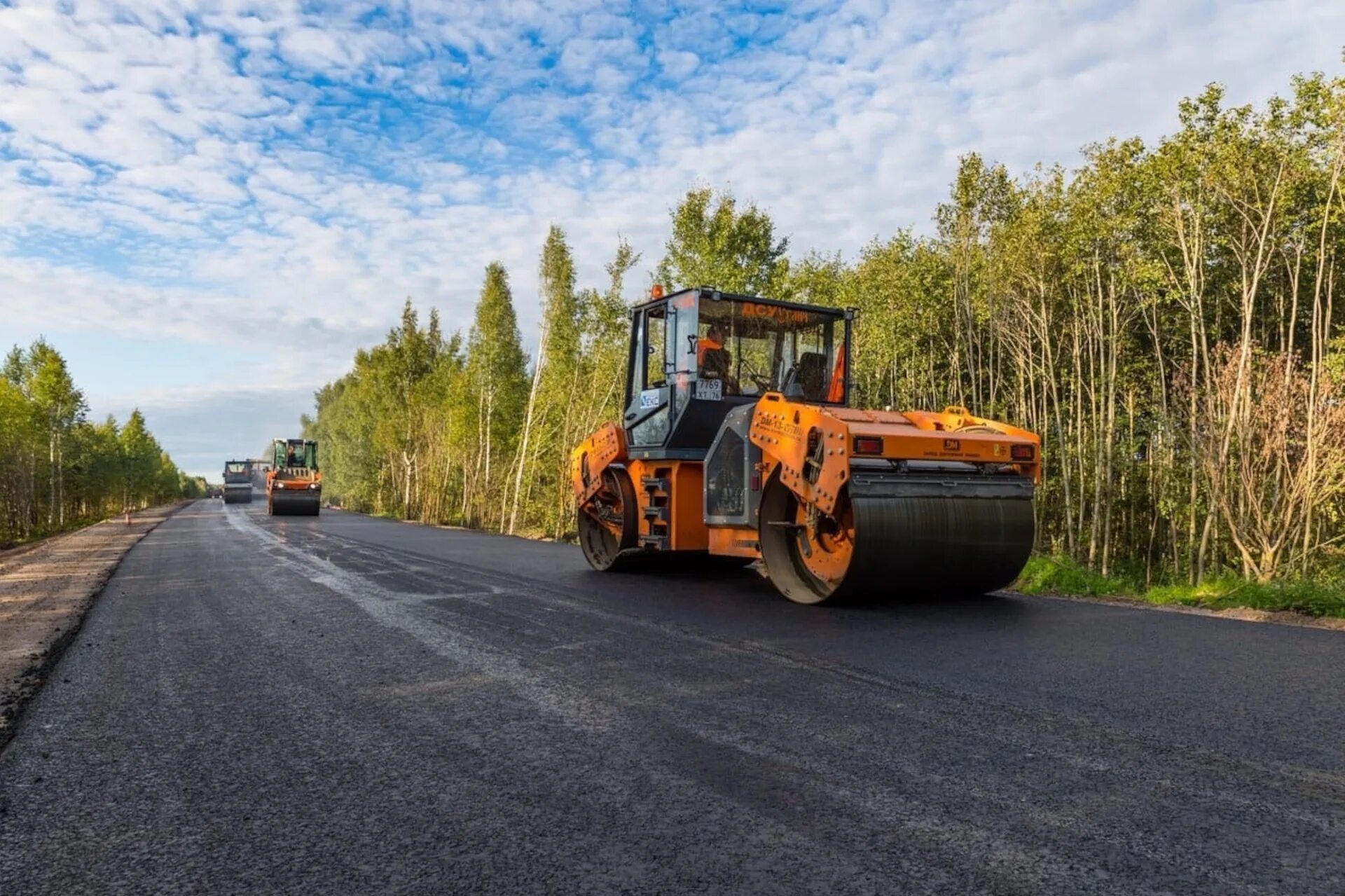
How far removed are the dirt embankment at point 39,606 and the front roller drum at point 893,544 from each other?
501 cm

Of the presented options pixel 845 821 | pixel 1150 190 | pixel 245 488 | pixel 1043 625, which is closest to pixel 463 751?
pixel 845 821

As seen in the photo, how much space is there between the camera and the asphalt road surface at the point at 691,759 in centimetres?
227

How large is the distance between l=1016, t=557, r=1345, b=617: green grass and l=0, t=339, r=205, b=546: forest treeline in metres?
26.8

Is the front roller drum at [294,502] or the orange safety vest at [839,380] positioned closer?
the orange safety vest at [839,380]

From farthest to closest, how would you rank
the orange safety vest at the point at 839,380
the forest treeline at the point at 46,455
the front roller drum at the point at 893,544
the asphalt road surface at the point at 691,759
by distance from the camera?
the forest treeline at the point at 46,455 → the orange safety vest at the point at 839,380 → the front roller drum at the point at 893,544 → the asphalt road surface at the point at 691,759

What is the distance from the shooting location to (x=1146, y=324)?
1422 cm

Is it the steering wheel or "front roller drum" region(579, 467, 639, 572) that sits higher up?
the steering wheel

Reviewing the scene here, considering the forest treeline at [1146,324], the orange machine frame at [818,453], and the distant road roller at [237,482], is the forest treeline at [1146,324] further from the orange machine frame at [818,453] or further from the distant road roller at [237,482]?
the distant road roller at [237,482]

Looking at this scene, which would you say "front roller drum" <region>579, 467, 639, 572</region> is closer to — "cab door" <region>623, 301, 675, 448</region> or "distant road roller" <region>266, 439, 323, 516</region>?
"cab door" <region>623, 301, 675, 448</region>

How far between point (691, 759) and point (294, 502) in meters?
32.2

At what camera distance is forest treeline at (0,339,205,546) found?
34.7m

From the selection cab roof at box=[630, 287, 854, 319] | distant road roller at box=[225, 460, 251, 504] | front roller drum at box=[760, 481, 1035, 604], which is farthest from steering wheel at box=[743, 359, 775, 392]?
distant road roller at box=[225, 460, 251, 504]

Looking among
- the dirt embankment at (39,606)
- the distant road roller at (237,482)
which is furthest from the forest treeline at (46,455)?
the dirt embankment at (39,606)

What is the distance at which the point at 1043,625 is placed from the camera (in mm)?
5812
